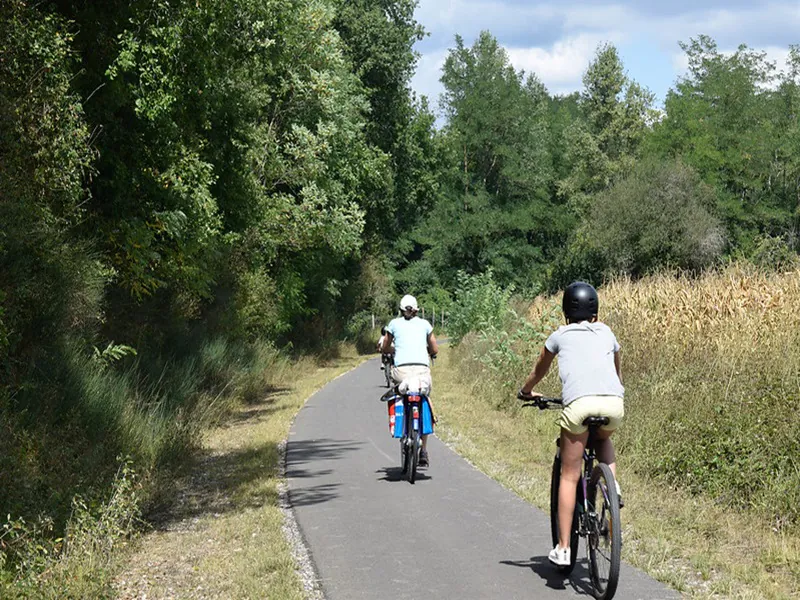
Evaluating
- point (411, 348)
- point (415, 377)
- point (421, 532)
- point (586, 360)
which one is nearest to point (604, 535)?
point (586, 360)

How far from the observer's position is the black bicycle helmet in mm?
6934

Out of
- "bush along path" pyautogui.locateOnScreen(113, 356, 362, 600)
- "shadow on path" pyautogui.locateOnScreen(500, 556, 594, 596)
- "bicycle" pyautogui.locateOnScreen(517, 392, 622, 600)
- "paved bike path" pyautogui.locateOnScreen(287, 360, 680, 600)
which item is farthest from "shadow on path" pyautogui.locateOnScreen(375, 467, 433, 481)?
"bicycle" pyautogui.locateOnScreen(517, 392, 622, 600)

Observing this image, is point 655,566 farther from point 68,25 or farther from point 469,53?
point 469,53

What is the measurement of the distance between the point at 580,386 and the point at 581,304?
2.02ft

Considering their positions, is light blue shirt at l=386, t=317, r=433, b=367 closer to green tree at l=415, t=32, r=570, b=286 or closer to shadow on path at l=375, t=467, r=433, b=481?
shadow on path at l=375, t=467, r=433, b=481

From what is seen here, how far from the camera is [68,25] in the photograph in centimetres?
1280

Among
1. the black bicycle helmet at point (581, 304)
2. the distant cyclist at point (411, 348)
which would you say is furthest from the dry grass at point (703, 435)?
the black bicycle helmet at point (581, 304)

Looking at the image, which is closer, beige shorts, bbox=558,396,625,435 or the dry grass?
beige shorts, bbox=558,396,625,435

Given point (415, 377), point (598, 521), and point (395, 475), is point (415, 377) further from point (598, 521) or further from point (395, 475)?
point (598, 521)

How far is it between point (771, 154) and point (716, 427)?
206 feet

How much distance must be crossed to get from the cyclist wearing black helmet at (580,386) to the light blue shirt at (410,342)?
5.25 metres

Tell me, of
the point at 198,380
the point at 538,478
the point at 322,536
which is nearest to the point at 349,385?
the point at 198,380

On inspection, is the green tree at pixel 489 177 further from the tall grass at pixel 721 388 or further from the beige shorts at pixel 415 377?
the beige shorts at pixel 415 377

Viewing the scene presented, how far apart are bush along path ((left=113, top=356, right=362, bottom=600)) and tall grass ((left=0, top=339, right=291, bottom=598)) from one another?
1.04 feet
